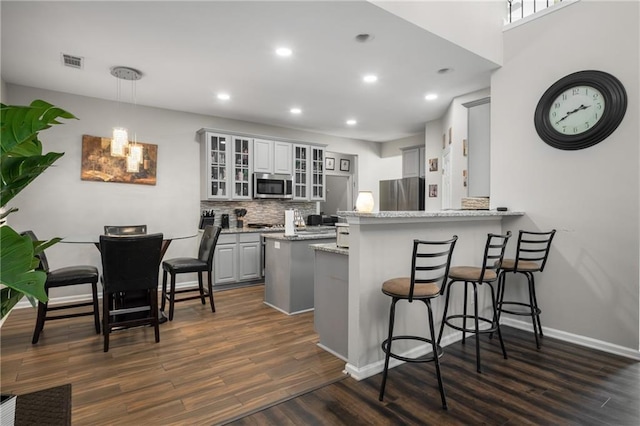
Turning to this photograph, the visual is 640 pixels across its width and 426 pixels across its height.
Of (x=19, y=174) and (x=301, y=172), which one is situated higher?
(x=301, y=172)

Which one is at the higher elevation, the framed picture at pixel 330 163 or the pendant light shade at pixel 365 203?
the framed picture at pixel 330 163

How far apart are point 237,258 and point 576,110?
4.46m

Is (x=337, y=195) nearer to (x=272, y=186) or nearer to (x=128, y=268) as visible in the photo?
(x=272, y=186)

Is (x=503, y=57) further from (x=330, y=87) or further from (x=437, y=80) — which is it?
(x=330, y=87)

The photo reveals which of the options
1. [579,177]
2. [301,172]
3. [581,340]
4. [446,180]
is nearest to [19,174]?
[579,177]

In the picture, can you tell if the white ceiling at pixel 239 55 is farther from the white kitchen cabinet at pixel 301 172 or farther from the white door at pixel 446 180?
the white kitchen cabinet at pixel 301 172

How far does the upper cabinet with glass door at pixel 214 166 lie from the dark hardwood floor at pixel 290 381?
2.53m

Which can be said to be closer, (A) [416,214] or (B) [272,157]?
(A) [416,214]

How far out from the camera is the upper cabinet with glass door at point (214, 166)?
531 centimetres

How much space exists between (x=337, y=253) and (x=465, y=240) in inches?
50.3

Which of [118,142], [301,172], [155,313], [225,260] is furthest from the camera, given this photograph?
[301,172]

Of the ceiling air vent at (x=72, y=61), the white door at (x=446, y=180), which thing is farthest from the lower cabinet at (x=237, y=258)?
the white door at (x=446, y=180)

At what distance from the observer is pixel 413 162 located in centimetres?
698

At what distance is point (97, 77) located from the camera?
391 centimetres
